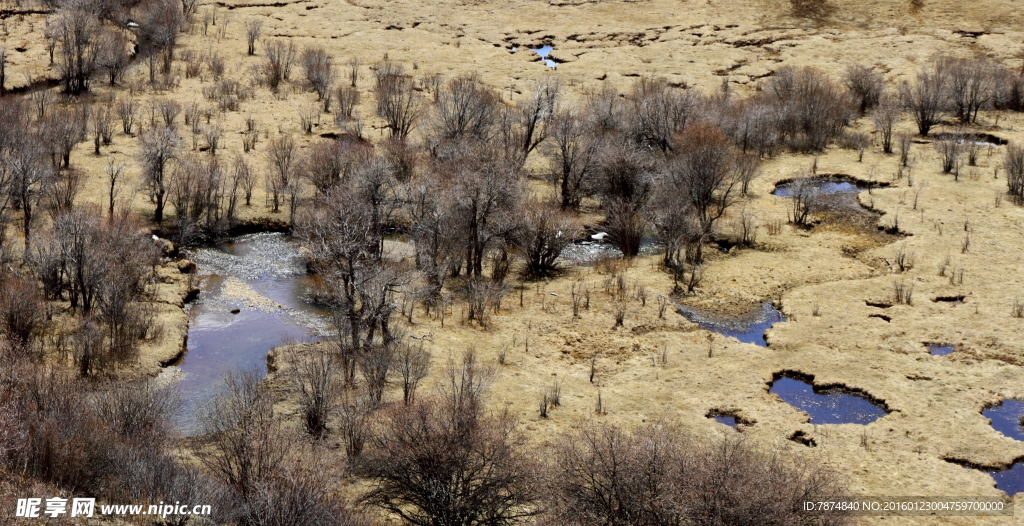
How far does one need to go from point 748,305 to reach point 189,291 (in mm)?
19048

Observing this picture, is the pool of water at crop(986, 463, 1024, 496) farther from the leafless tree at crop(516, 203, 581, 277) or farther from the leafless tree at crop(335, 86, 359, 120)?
the leafless tree at crop(335, 86, 359, 120)

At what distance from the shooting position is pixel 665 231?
35.0 m

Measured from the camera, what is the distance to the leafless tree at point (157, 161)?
1441 inches

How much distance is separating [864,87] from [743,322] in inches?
1229

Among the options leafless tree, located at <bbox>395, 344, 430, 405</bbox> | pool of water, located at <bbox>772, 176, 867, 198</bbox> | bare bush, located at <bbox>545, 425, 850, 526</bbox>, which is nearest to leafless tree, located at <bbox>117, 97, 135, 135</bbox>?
leafless tree, located at <bbox>395, 344, 430, 405</bbox>

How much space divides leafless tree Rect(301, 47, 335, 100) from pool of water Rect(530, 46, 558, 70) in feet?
45.8

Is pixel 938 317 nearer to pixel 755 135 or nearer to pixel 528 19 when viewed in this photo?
pixel 755 135

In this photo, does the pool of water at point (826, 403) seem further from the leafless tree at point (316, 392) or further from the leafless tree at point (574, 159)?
the leafless tree at point (574, 159)

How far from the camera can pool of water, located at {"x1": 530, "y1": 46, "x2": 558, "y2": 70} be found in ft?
199

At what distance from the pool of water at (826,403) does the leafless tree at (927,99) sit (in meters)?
31.2

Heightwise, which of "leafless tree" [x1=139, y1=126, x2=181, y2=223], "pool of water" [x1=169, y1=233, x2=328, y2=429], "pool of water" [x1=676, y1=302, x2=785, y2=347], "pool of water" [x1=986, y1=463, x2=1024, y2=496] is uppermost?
"leafless tree" [x1=139, y1=126, x2=181, y2=223]

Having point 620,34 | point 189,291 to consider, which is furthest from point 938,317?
point 620,34

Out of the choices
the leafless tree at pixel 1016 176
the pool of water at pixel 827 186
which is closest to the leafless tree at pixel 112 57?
the pool of water at pixel 827 186

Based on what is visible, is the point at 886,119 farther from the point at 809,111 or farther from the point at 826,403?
the point at 826,403
